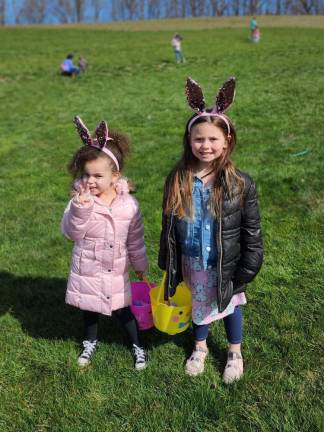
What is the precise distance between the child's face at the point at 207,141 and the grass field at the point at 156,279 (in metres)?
1.46

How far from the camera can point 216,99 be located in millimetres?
2578

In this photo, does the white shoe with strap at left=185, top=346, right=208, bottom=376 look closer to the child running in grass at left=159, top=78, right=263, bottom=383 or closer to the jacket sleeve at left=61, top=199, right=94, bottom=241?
the child running in grass at left=159, top=78, right=263, bottom=383

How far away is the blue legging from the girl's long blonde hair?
0.81m

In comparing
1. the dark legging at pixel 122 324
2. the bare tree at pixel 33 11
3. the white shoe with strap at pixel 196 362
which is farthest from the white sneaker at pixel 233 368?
the bare tree at pixel 33 11

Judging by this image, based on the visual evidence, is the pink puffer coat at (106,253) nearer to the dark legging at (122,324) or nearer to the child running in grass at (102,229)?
the child running in grass at (102,229)

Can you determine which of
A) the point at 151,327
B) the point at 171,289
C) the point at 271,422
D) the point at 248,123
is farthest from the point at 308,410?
the point at 248,123

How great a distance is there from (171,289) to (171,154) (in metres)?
5.13

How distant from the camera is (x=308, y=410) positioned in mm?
2602

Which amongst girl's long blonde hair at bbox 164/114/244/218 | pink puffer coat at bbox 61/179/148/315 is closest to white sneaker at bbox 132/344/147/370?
pink puffer coat at bbox 61/179/148/315

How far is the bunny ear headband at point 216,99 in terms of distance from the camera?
2523 mm

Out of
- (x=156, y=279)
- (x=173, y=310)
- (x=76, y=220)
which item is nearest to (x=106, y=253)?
(x=76, y=220)

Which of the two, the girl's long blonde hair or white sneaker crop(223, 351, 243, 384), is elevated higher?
the girl's long blonde hair

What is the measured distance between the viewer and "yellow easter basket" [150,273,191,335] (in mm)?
3039

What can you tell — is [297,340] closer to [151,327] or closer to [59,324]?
[151,327]
